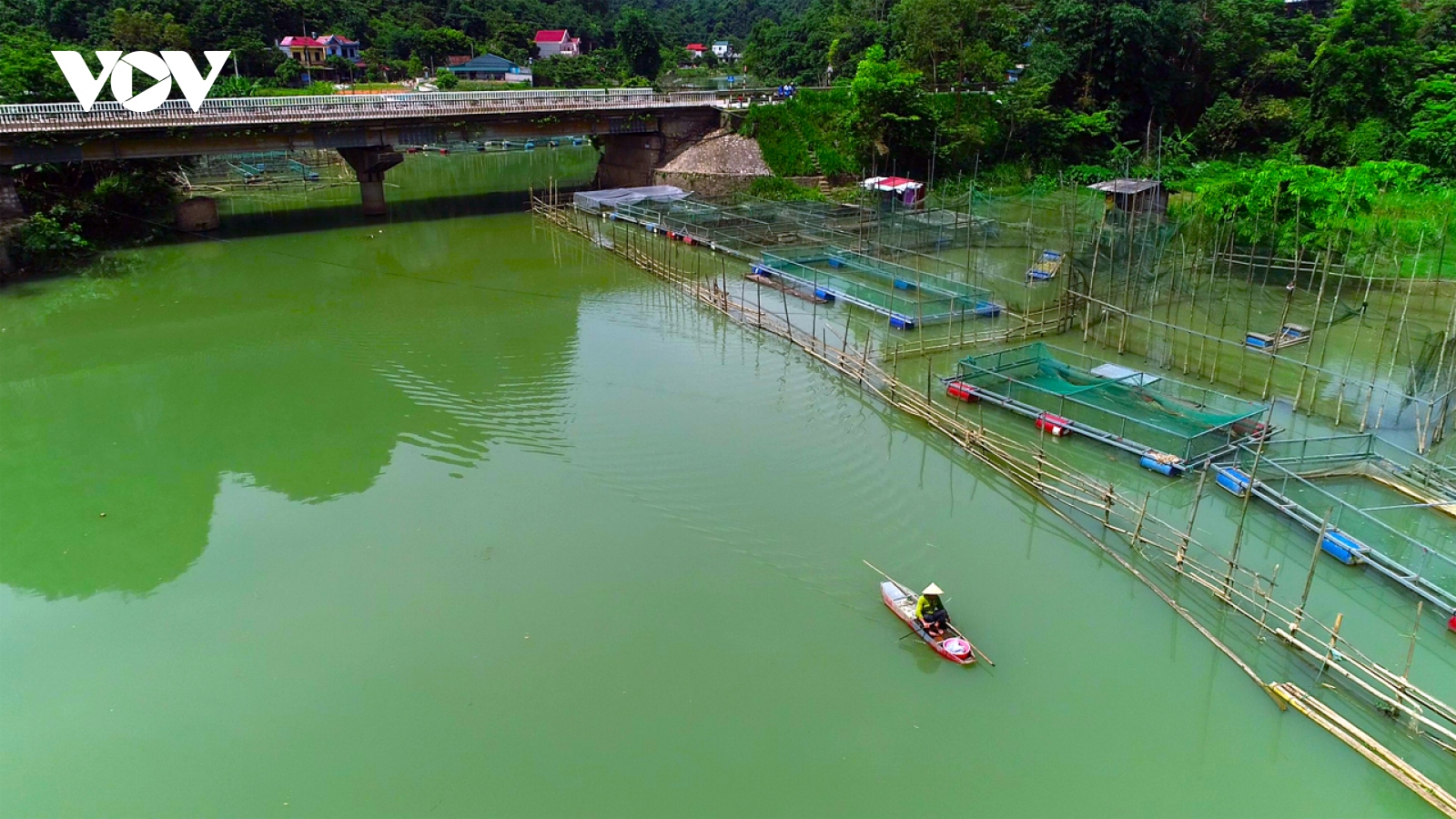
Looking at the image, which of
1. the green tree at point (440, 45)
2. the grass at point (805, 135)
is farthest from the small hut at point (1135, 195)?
the green tree at point (440, 45)

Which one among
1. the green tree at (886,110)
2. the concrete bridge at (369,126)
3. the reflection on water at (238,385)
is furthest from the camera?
the green tree at (886,110)

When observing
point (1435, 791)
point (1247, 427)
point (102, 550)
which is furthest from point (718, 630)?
point (1247, 427)

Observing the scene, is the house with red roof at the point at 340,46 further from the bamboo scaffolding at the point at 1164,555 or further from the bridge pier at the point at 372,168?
the bamboo scaffolding at the point at 1164,555

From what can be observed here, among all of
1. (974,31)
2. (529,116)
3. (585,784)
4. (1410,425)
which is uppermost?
(974,31)

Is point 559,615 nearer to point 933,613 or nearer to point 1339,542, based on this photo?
point 933,613

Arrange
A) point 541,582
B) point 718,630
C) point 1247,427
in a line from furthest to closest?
point 1247,427, point 541,582, point 718,630

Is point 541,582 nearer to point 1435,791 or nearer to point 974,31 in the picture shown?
point 1435,791
